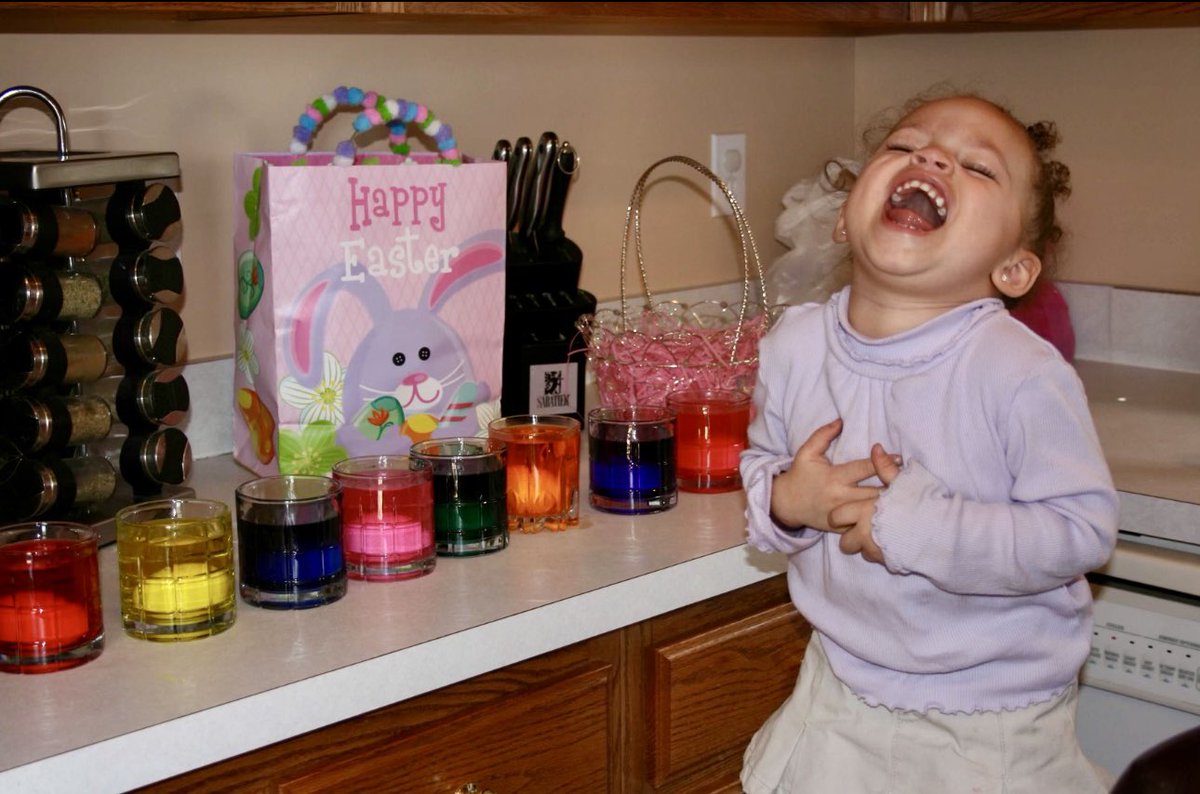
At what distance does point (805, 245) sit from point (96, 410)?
1.14 metres

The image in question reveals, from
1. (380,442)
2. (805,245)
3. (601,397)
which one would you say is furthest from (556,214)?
(805,245)

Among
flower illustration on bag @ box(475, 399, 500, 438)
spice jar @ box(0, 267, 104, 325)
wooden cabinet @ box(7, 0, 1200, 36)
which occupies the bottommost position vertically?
flower illustration on bag @ box(475, 399, 500, 438)

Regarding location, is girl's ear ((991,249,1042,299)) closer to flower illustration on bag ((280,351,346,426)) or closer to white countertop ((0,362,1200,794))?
white countertop ((0,362,1200,794))

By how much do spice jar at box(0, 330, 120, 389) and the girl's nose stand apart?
77cm

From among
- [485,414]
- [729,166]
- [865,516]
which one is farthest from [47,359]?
[729,166]

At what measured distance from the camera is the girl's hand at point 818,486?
109 centimetres

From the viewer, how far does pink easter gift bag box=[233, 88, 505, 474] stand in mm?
1442

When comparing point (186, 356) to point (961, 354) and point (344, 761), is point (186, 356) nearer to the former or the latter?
point (344, 761)

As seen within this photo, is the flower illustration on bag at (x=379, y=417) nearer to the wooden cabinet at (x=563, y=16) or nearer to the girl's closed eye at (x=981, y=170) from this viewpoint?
the wooden cabinet at (x=563, y=16)

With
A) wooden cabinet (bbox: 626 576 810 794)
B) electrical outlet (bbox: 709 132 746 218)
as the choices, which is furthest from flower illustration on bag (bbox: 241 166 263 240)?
electrical outlet (bbox: 709 132 746 218)

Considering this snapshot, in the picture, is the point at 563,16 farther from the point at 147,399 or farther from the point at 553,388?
the point at 147,399

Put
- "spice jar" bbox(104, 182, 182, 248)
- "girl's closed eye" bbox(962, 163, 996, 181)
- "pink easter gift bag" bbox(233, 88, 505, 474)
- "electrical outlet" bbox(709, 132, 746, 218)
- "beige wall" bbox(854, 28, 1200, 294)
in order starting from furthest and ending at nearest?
"electrical outlet" bbox(709, 132, 746, 218)
"beige wall" bbox(854, 28, 1200, 294)
"pink easter gift bag" bbox(233, 88, 505, 474)
"spice jar" bbox(104, 182, 182, 248)
"girl's closed eye" bbox(962, 163, 996, 181)

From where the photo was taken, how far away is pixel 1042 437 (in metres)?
1.03

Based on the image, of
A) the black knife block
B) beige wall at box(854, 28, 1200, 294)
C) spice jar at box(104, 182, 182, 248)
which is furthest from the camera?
beige wall at box(854, 28, 1200, 294)
